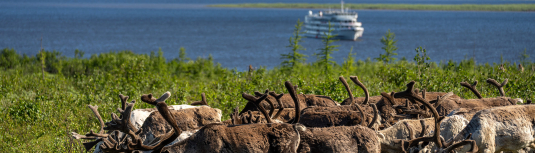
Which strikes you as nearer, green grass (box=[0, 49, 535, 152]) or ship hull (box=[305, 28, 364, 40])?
green grass (box=[0, 49, 535, 152])

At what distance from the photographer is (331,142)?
17.8ft

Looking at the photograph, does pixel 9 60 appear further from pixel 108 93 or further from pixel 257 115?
pixel 257 115

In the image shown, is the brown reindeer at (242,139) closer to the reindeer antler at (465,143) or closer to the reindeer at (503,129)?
the reindeer antler at (465,143)

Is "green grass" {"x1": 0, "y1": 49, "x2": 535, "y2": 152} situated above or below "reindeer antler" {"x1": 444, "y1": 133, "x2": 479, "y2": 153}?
below

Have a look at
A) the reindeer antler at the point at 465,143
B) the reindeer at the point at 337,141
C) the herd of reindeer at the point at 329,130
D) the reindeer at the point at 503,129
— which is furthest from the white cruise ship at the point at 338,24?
the reindeer at the point at 337,141

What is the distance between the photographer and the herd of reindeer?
530 cm

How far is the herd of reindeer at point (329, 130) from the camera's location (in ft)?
17.4

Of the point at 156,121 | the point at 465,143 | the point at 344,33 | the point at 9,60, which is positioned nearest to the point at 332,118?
the point at 465,143

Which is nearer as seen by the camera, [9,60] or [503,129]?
[503,129]

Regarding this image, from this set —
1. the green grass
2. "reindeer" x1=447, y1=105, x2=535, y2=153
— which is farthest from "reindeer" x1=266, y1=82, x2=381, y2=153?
the green grass

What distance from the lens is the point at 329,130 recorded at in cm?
559

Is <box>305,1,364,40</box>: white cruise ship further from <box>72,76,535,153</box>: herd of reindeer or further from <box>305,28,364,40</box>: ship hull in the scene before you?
<box>72,76,535,153</box>: herd of reindeer

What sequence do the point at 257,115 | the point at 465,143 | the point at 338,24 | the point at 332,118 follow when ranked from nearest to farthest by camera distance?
the point at 465,143 → the point at 332,118 → the point at 257,115 → the point at 338,24

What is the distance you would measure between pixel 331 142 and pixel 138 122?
132 inches
